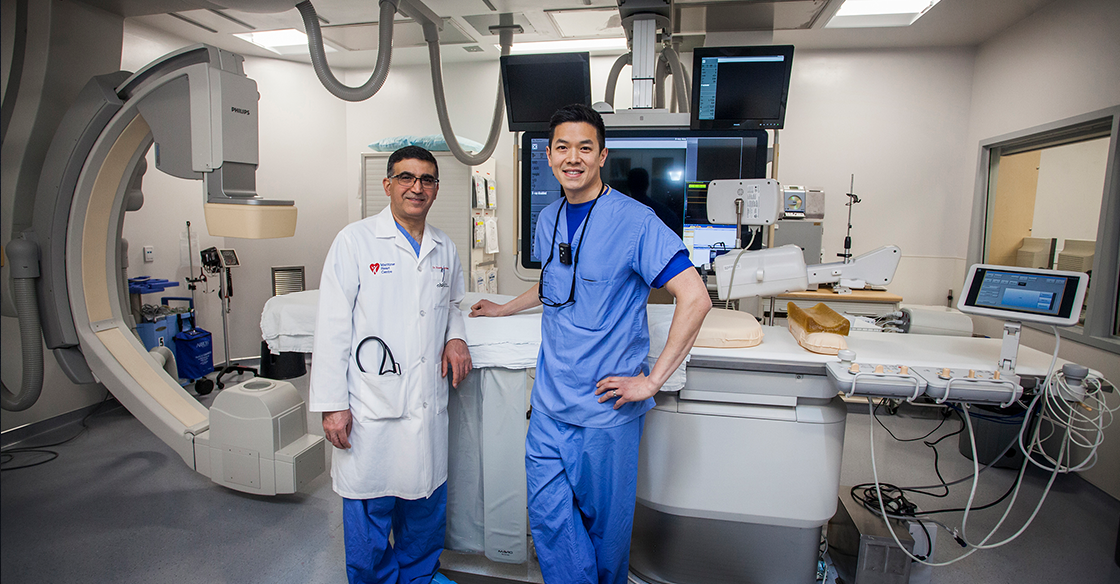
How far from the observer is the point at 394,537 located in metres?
2.16

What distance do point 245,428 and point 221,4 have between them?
184 centimetres

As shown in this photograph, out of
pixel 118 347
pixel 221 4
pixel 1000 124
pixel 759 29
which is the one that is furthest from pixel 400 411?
pixel 1000 124

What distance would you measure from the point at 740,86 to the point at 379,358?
2116 millimetres

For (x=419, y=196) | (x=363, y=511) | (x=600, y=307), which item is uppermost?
(x=419, y=196)

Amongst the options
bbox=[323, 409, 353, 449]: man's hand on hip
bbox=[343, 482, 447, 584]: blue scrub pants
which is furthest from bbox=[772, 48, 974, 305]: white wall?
bbox=[323, 409, 353, 449]: man's hand on hip

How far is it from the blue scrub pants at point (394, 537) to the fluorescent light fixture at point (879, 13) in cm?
403

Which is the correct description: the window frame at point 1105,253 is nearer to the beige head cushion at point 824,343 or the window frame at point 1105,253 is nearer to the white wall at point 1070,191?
the white wall at point 1070,191

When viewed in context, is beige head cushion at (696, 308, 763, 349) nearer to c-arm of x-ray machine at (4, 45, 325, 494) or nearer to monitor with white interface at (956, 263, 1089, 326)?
monitor with white interface at (956, 263, 1089, 326)

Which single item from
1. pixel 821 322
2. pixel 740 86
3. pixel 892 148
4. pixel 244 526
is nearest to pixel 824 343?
pixel 821 322

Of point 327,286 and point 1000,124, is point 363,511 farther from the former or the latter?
point 1000,124

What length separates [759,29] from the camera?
10.7 feet

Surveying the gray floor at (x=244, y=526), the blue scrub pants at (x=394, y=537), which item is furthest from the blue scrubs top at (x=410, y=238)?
the gray floor at (x=244, y=526)

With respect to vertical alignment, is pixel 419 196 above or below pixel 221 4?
below

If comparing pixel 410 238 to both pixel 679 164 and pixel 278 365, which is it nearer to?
pixel 679 164
